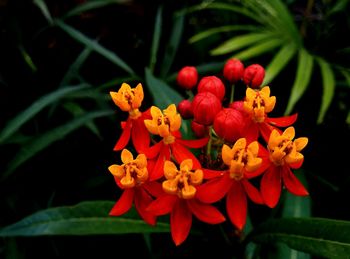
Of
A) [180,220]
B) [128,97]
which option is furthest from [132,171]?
[128,97]

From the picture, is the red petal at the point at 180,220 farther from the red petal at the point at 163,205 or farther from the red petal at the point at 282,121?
the red petal at the point at 282,121

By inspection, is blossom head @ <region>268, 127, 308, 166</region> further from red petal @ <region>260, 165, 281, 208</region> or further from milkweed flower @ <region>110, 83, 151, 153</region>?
milkweed flower @ <region>110, 83, 151, 153</region>

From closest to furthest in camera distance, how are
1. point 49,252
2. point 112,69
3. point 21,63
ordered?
point 49,252
point 21,63
point 112,69

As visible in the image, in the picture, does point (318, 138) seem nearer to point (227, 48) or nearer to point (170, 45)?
point (227, 48)

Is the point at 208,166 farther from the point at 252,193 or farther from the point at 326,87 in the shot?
the point at 326,87

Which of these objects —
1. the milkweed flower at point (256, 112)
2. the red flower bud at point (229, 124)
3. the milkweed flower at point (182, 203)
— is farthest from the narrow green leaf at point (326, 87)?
the milkweed flower at point (182, 203)

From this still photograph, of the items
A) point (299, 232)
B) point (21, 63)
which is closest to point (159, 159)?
point (299, 232)
